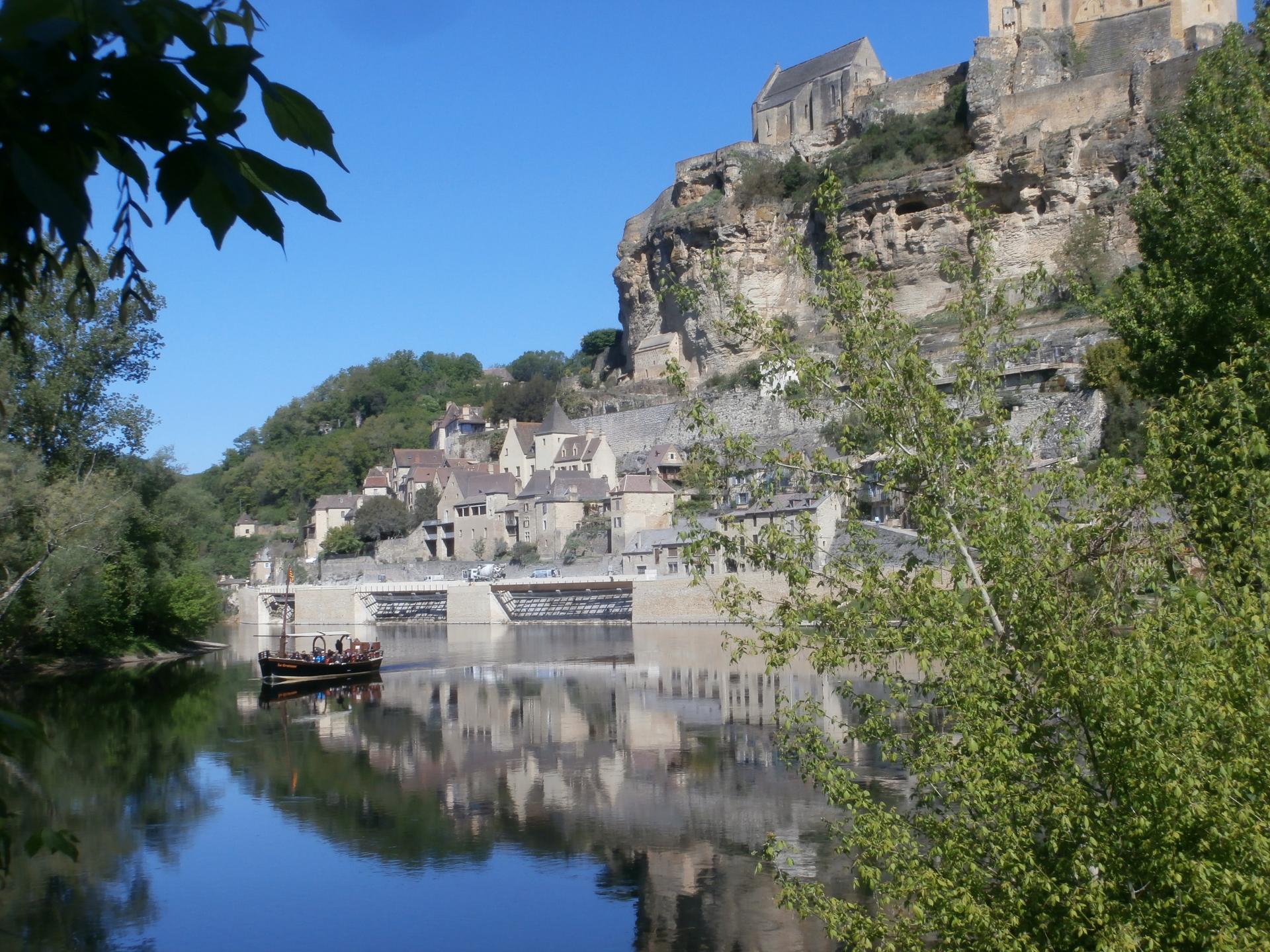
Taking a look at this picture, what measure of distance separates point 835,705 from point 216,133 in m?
20.0

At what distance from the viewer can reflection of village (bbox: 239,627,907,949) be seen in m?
11.3

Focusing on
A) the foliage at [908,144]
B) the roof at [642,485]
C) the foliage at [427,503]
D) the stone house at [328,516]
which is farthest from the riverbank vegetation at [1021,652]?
the stone house at [328,516]

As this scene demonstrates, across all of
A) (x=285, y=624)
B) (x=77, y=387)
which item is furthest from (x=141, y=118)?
(x=285, y=624)

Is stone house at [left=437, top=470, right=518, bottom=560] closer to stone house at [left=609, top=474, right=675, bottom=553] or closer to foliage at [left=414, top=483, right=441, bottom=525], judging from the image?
foliage at [left=414, top=483, right=441, bottom=525]

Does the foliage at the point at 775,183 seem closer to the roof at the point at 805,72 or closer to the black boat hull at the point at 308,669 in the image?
the roof at the point at 805,72

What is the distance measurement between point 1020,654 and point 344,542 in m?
55.6

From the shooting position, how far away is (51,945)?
10086 millimetres

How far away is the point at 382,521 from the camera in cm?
5872

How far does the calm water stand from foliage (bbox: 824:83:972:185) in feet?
90.9

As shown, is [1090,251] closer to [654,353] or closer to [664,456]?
[664,456]

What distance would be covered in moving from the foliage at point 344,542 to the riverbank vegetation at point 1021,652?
53212 mm

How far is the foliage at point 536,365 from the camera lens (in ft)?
313

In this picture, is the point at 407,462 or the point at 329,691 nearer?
the point at 329,691

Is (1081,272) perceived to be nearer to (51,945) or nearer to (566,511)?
(566,511)
